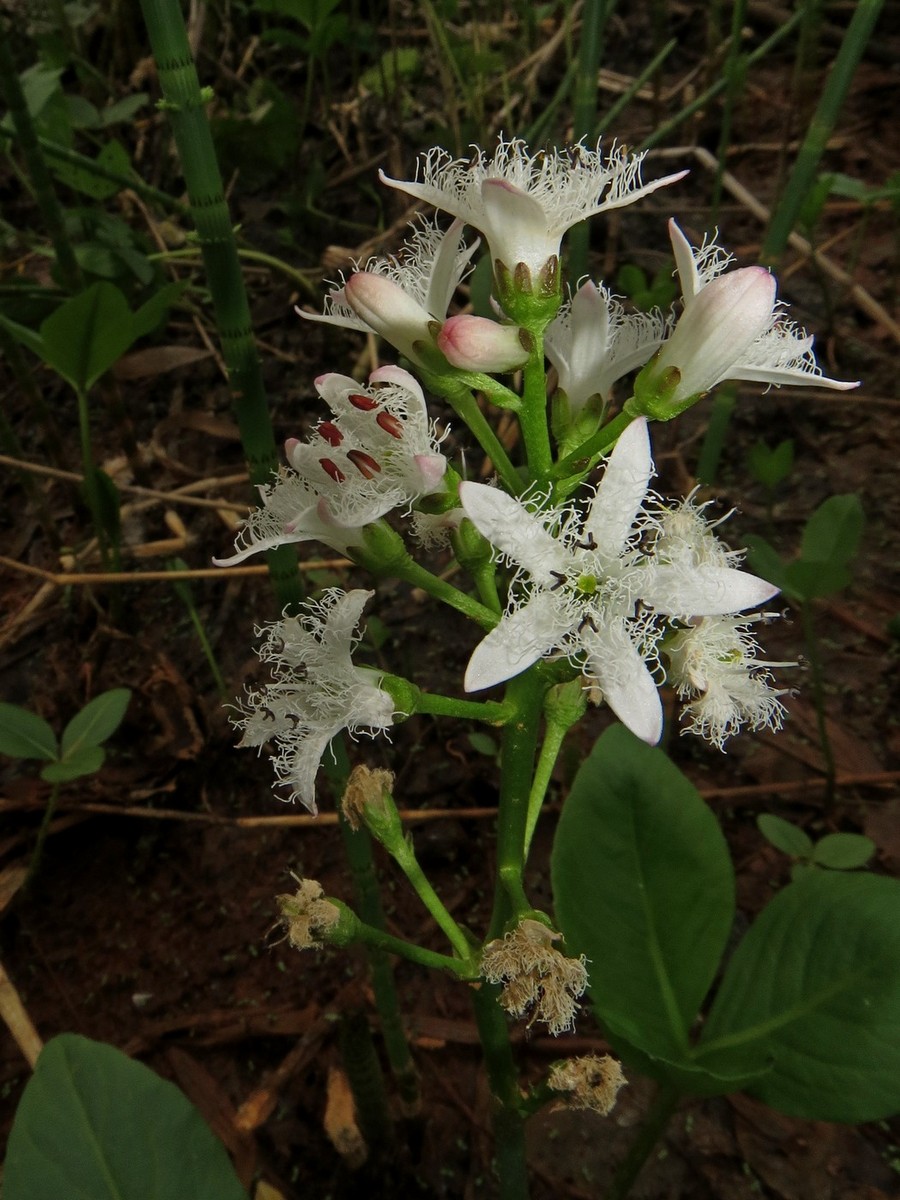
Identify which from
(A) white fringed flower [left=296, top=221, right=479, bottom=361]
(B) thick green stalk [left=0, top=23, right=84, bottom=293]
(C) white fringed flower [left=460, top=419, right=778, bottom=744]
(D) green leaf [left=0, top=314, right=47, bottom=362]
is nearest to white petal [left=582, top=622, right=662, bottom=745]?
(C) white fringed flower [left=460, top=419, right=778, bottom=744]

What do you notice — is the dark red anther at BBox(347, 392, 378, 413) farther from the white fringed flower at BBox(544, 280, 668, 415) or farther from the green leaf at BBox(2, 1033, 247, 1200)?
the green leaf at BBox(2, 1033, 247, 1200)

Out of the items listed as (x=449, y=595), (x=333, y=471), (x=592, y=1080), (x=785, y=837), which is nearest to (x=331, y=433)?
(x=333, y=471)

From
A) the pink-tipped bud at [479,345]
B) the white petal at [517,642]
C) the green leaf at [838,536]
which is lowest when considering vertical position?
the green leaf at [838,536]

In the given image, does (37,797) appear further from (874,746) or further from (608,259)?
(608,259)

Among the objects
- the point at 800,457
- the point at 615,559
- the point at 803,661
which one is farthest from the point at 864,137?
the point at 615,559

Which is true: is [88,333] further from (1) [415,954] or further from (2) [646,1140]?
(2) [646,1140]

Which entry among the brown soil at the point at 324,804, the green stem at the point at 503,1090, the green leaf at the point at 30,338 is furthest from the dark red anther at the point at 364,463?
the green leaf at the point at 30,338

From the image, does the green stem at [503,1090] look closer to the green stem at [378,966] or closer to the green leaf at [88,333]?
the green stem at [378,966]
